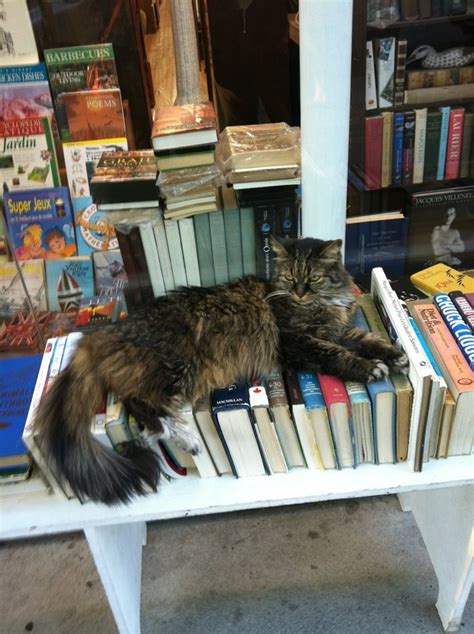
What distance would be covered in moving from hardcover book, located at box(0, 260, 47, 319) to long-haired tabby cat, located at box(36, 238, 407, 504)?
2.18ft

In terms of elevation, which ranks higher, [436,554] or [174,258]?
[174,258]

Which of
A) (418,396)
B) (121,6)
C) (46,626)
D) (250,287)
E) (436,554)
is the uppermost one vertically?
(121,6)

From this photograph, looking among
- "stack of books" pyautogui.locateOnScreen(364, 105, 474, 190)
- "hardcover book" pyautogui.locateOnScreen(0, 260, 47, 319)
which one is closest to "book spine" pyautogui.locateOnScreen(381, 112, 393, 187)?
"stack of books" pyautogui.locateOnScreen(364, 105, 474, 190)

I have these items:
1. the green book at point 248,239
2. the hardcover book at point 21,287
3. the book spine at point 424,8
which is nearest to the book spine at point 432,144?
the book spine at point 424,8

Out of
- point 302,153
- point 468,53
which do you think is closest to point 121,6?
point 302,153

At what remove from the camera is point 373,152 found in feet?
6.12

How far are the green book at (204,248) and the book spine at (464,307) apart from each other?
0.66m

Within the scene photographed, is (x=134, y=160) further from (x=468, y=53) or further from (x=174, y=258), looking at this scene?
(x=468, y=53)

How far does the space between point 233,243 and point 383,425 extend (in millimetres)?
679

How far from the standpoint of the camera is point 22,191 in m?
1.70

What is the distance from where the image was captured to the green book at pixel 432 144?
1.83 m

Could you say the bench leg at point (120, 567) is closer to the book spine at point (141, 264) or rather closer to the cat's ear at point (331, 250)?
the book spine at point (141, 264)

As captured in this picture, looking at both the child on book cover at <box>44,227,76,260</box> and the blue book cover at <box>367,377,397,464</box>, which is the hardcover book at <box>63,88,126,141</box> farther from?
the blue book cover at <box>367,377,397,464</box>

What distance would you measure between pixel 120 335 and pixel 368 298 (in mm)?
656
